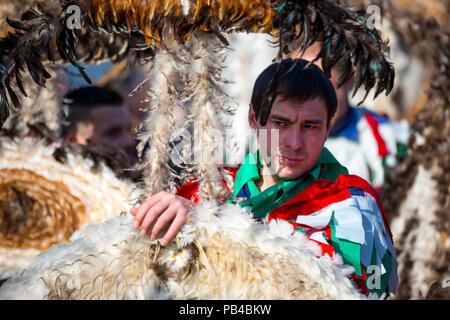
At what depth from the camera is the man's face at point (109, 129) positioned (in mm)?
2473

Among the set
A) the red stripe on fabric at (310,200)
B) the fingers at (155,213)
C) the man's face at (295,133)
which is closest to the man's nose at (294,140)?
the man's face at (295,133)

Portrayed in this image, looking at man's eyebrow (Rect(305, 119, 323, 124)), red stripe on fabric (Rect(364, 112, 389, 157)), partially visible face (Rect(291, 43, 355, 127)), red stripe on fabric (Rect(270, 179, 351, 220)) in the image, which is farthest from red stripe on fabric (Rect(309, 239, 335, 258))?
red stripe on fabric (Rect(364, 112, 389, 157))

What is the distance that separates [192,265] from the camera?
37.1 inches

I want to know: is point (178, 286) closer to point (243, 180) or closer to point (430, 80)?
point (243, 180)

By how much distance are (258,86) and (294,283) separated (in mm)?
491

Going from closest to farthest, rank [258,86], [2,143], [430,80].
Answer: [258,86] < [2,143] < [430,80]

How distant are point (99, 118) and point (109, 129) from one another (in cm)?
9

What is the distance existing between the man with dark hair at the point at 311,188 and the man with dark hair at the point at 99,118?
4.29 ft

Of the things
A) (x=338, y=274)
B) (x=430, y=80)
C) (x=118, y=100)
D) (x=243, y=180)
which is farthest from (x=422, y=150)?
(x=338, y=274)

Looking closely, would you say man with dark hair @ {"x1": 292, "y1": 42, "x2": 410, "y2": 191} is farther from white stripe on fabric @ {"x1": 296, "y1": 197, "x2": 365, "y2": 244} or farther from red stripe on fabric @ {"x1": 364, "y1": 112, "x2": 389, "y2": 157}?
white stripe on fabric @ {"x1": 296, "y1": 197, "x2": 365, "y2": 244}

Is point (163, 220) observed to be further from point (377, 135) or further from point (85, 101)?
point (377, 135)

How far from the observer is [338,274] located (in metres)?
0.90

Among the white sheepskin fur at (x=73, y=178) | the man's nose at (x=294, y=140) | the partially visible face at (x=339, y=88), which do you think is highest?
the partially visible face at (x=339, y=88)

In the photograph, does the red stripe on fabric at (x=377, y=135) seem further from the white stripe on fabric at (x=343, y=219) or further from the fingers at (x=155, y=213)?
the fingers at (x=155, y=213)
